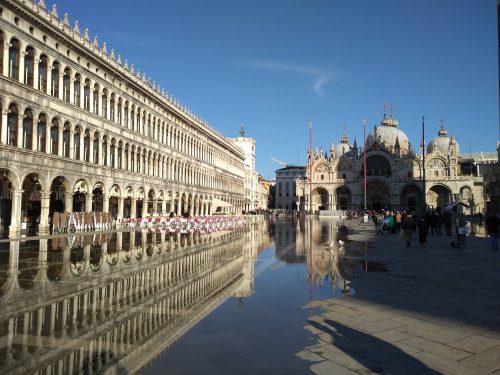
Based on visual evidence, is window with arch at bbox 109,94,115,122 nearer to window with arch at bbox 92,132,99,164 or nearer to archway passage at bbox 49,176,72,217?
window with arch at bbox 92,132,99,164

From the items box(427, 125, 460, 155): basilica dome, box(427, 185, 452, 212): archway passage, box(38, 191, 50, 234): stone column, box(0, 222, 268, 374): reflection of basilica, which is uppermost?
box(427, 125, 460, 155): basilica dome

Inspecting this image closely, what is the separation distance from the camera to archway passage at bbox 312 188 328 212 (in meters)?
116

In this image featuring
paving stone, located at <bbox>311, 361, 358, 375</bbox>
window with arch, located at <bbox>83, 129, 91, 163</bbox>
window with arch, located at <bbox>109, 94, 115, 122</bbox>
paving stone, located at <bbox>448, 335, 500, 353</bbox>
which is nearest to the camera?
paving stone, located at <bbox>311, 361, 358, 375</bbox>

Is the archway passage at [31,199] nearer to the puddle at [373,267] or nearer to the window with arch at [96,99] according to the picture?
the window with arch at [96,99]

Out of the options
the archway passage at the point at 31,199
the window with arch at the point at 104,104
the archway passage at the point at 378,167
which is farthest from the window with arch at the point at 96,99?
the archway passage at the point at 378,167

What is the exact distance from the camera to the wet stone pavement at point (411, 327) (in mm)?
5520

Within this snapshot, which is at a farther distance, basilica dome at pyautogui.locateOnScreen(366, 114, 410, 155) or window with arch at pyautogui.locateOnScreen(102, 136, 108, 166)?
basilica dome at pyautogui.locateOnScreen(366, 114, 410, 155)

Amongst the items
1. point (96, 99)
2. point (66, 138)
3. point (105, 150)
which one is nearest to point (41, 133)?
point (66, 138)

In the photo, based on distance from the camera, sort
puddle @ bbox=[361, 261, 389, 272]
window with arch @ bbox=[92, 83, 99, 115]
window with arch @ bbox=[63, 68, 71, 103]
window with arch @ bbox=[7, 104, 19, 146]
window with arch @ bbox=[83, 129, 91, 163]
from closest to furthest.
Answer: puddle @ bbox=[361, 261, 389, 272], window with arch @ bbox=[7, 104, 19, 146], window with arch @ bbox=[63, 68, 71, 103], window with arch @ bbox=[83, 129, 91, 163], window with arch @ bbox=[92, 83, 99, 115]

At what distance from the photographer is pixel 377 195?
11131cm

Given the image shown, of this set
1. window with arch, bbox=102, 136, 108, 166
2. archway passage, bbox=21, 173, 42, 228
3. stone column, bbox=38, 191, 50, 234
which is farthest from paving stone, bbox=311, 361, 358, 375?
window with arch, bbox=102, 136, 108, 166

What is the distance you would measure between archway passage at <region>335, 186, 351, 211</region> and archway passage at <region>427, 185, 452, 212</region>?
2029 centimetres

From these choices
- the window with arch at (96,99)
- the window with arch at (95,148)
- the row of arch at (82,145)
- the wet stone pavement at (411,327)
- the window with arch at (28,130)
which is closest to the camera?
the wet stone pavement at (411,327)

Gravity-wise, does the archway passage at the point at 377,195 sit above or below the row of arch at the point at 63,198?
above
